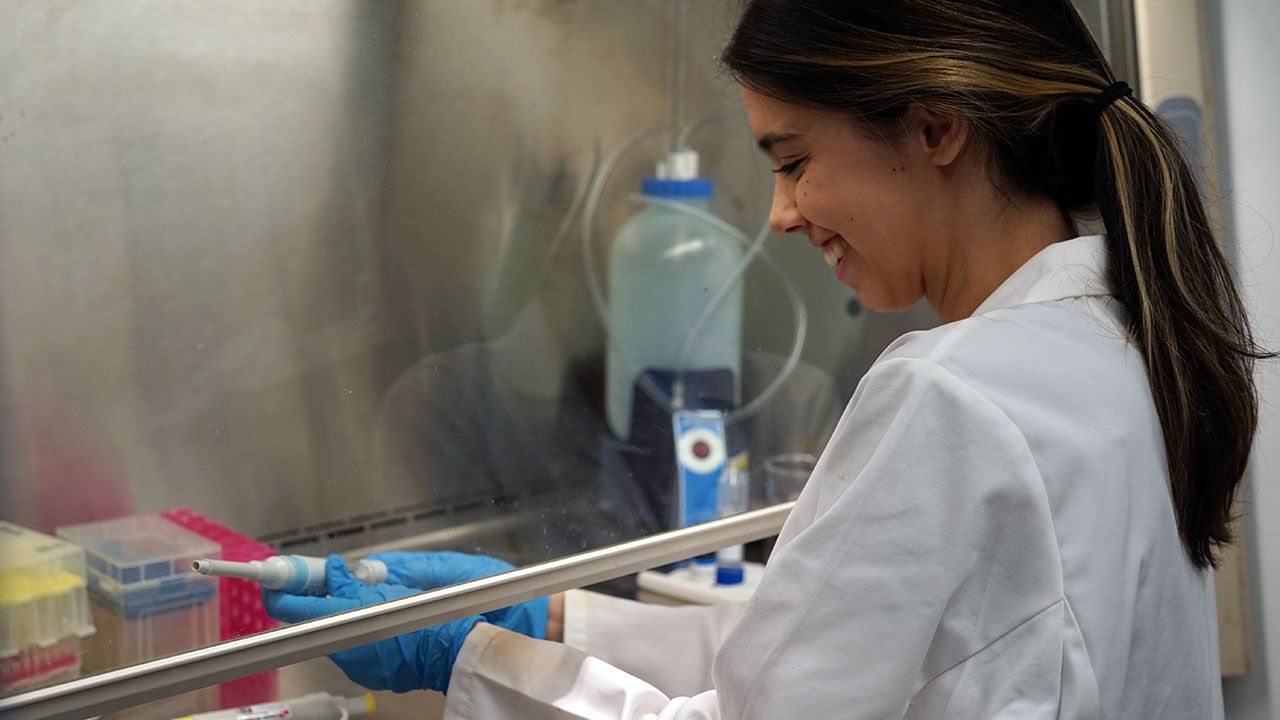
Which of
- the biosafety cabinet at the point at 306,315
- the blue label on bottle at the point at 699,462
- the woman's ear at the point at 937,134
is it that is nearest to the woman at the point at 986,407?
the woman's ear at the point at 937,134

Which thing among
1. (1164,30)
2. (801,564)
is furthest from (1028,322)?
(1164,30)

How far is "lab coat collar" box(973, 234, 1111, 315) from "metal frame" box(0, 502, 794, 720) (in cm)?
44

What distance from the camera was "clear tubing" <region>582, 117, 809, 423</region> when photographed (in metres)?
1.39

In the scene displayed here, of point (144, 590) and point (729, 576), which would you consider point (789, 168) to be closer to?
point (144, 590)

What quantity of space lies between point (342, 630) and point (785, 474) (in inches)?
30.9

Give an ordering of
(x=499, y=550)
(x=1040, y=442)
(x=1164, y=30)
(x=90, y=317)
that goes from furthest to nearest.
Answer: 1. (x=1164, y=30)
2. (x=499, y=550)
3. (x=90, y=317)
4. (x=1040, y=442)

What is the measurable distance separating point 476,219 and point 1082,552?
678 millimetres

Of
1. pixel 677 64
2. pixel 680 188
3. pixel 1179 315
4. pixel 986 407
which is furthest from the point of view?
pixel 680 188

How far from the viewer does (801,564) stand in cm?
74

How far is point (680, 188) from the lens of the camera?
1.51 metres

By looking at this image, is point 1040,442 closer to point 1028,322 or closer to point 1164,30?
point 1028,322

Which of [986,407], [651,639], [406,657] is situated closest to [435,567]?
[406,657]

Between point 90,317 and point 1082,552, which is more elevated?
point 90,317

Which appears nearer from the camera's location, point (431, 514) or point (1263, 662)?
point (431, 514)
